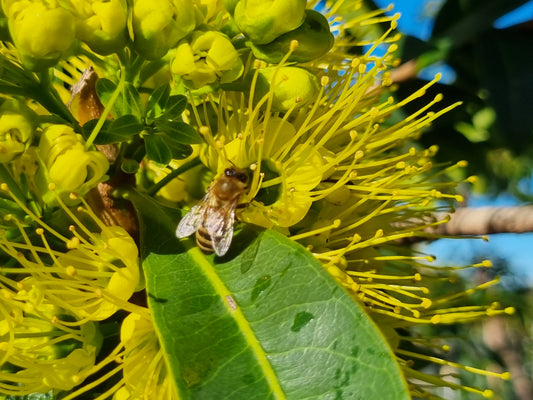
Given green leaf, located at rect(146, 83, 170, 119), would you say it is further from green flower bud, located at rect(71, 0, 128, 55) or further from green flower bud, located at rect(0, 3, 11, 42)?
green flower bud, located at rect(0, 3, 11, 42)

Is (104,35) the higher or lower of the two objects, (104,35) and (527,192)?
the higher

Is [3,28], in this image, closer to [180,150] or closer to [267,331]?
[180,150]

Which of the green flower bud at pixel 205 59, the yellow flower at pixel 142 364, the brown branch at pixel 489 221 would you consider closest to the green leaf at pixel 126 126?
the green flower bud at pixel 205 59

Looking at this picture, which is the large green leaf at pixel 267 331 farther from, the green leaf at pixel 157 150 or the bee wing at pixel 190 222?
the green leaf at pixel 157 150

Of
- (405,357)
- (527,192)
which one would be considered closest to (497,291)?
(527,192)

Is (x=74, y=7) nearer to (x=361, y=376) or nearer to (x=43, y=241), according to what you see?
(x=43, y=241)

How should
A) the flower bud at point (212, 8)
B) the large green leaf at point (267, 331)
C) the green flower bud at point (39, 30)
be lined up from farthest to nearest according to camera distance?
the flower bud at point (212, 8) → the green flower bud at point (39, 30) → the large green leaf at point (267, 331)
